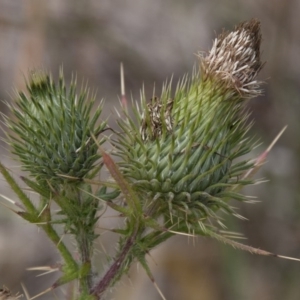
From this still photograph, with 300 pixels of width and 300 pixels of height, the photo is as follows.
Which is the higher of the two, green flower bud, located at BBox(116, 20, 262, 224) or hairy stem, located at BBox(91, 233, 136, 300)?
green flower bud, located at BBox(116, 20, 262, 224)

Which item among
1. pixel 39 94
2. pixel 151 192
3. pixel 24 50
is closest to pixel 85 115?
pixel 39 94

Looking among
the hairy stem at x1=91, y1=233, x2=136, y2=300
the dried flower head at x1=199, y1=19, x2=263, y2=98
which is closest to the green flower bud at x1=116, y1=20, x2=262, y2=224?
the dried flower head at x1=199, y1=19, x2=263, y2=98

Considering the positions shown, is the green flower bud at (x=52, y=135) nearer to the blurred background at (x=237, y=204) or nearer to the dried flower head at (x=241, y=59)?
the dried flower head at (x=241, y=59)

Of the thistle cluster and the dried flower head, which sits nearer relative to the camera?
the thistle cluster

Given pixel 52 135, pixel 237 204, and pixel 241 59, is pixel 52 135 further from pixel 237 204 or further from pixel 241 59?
pixel 237 204

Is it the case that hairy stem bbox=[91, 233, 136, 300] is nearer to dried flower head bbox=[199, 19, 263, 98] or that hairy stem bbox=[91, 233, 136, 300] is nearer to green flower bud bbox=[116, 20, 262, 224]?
green flower bud bbox=[116, 20, 262, 224]

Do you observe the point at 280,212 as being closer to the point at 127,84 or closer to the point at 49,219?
the point at 127,84

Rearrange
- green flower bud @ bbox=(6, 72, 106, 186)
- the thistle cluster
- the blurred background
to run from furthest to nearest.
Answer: the blurred background, green flower bud @ bbox=(6, 72, 106, 186), the thistle cluster

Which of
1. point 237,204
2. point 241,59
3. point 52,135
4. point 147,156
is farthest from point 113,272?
point 237,204
